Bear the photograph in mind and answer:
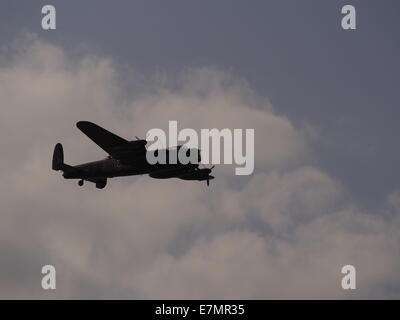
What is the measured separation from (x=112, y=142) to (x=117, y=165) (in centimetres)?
235

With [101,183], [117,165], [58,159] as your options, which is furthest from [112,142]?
[58,159]

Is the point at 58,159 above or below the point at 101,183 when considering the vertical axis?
above

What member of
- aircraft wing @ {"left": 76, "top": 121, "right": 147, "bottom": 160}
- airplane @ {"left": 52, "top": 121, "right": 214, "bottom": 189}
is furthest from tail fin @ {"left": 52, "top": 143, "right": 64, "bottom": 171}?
aircraft wing @ {"left": 76, "top": 121, "right": 147, "bottom": 160}

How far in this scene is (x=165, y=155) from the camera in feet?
144

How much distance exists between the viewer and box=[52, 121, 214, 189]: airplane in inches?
1720

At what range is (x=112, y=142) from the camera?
44188 millimetres

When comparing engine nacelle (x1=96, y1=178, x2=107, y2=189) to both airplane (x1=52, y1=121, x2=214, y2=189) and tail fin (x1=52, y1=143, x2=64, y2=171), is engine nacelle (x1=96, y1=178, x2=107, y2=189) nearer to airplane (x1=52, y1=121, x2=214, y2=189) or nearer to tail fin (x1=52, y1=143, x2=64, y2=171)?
airplane (x1=52, y1=121, x2=214, y2=189)

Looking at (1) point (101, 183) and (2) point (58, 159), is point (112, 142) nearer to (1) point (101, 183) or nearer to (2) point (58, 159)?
(1) point (101, 183)

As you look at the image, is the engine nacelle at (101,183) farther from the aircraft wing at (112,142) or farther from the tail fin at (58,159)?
the aircraft wing at (112,142)
